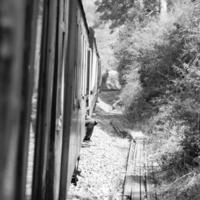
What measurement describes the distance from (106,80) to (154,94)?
18.4 metres

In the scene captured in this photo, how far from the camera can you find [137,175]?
7.97 meters

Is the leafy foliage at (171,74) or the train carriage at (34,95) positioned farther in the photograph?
the leafy foliage at (171,74)

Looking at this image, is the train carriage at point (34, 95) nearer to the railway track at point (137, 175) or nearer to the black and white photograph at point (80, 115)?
the black and white photograph at point (80, 115)

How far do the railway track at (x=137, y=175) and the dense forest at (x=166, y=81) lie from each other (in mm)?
289

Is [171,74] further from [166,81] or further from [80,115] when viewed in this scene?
[80,115]

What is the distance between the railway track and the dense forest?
0.29m

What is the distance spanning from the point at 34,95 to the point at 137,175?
6.14 m

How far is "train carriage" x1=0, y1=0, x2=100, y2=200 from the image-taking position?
0.66 m

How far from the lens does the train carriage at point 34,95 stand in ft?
2.16

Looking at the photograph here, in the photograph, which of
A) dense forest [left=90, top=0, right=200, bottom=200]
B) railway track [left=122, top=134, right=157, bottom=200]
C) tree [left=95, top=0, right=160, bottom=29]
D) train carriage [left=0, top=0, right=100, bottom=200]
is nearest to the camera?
train carriage [left=0, top=0, right=100, bottom=200]

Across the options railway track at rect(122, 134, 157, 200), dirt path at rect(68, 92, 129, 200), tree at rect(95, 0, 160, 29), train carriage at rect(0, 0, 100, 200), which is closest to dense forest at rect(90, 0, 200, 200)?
tree at rect(95, 0, 160, 29)

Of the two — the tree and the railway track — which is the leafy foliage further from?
the tree

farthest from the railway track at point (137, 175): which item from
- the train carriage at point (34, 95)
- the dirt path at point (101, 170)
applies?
the train carriage at point (34, 95)

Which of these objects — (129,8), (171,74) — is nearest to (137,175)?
(171,74)
